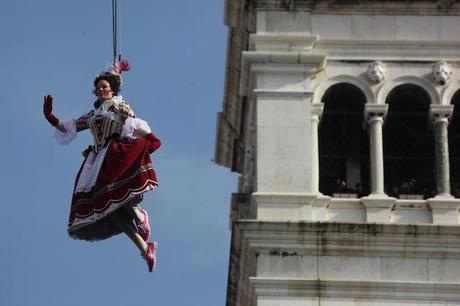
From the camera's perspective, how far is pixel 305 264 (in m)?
50.8

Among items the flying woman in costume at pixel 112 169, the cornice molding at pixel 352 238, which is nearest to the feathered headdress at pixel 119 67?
the flying woman in costume at pixel 112 169

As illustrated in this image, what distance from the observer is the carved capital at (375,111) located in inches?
2093

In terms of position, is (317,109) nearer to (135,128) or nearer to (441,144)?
(441,144)

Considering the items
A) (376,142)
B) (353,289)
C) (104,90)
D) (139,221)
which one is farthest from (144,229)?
(376,142)

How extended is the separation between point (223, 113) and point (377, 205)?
6.32 meters

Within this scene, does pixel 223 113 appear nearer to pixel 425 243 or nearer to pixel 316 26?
pixel 316 26

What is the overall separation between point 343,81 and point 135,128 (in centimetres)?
1054

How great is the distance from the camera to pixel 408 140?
53906mm

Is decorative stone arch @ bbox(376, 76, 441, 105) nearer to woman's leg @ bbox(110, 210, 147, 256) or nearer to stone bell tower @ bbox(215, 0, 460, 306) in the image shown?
stone bell tower @ bbox(215, 0, 460, 306)

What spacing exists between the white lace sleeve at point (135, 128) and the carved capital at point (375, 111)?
33.7ft

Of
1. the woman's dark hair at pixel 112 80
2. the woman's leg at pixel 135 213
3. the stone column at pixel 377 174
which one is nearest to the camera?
the woman's leg at pixel 135 213

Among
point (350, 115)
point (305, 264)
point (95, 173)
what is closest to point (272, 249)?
point (305, 264)

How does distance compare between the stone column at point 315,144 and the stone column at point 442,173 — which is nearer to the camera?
the stone column at point 442,173

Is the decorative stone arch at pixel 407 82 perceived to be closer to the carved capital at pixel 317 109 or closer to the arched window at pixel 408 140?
the arched window at pixel 408 140
